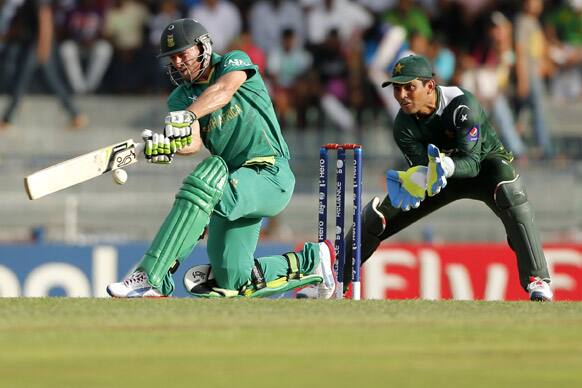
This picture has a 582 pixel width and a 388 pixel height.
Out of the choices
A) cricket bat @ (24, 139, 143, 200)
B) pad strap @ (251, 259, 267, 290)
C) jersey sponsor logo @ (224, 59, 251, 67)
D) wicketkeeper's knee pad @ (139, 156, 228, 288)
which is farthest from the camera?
pad strap @ (251, 259, 267, 290)

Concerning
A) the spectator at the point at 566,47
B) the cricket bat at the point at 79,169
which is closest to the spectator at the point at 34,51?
the spectator at the point at 566,47

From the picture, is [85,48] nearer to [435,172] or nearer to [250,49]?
[250,49]

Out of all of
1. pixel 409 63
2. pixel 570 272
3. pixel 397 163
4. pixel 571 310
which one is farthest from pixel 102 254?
pixel 571 310

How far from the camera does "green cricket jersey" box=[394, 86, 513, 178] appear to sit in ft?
28.9

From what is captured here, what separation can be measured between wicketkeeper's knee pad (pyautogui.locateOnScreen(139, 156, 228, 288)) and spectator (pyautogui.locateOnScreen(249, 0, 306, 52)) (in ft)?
28.4

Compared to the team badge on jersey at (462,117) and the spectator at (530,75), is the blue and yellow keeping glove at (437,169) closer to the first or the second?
the team badge on jersey at (462,117)

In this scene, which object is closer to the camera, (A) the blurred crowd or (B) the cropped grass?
(B) the cropped grass

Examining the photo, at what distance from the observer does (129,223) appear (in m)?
14.6

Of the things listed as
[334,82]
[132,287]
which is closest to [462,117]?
[132,287]

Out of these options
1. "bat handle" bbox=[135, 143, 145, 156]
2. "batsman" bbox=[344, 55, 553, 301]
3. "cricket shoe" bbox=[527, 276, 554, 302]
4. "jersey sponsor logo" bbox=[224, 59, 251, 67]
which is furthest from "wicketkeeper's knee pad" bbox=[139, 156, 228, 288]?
"cricket shoe" bbox=[527, 276, 554, 302]

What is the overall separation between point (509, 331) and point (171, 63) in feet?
9.49

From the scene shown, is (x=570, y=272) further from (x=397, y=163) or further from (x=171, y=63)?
(x=171, y=63)

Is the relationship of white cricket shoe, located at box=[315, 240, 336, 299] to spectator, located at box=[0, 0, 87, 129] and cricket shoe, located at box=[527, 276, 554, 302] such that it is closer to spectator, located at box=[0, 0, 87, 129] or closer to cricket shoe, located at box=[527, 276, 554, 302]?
cricket shoe, located at box=[527, 276, 554, 302]

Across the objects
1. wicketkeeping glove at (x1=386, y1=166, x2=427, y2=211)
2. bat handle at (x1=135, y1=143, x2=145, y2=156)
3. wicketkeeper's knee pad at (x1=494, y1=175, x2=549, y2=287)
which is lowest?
wicketkeeper's knee pad at (x1=494, y1=175, x2=549, y2=287)
